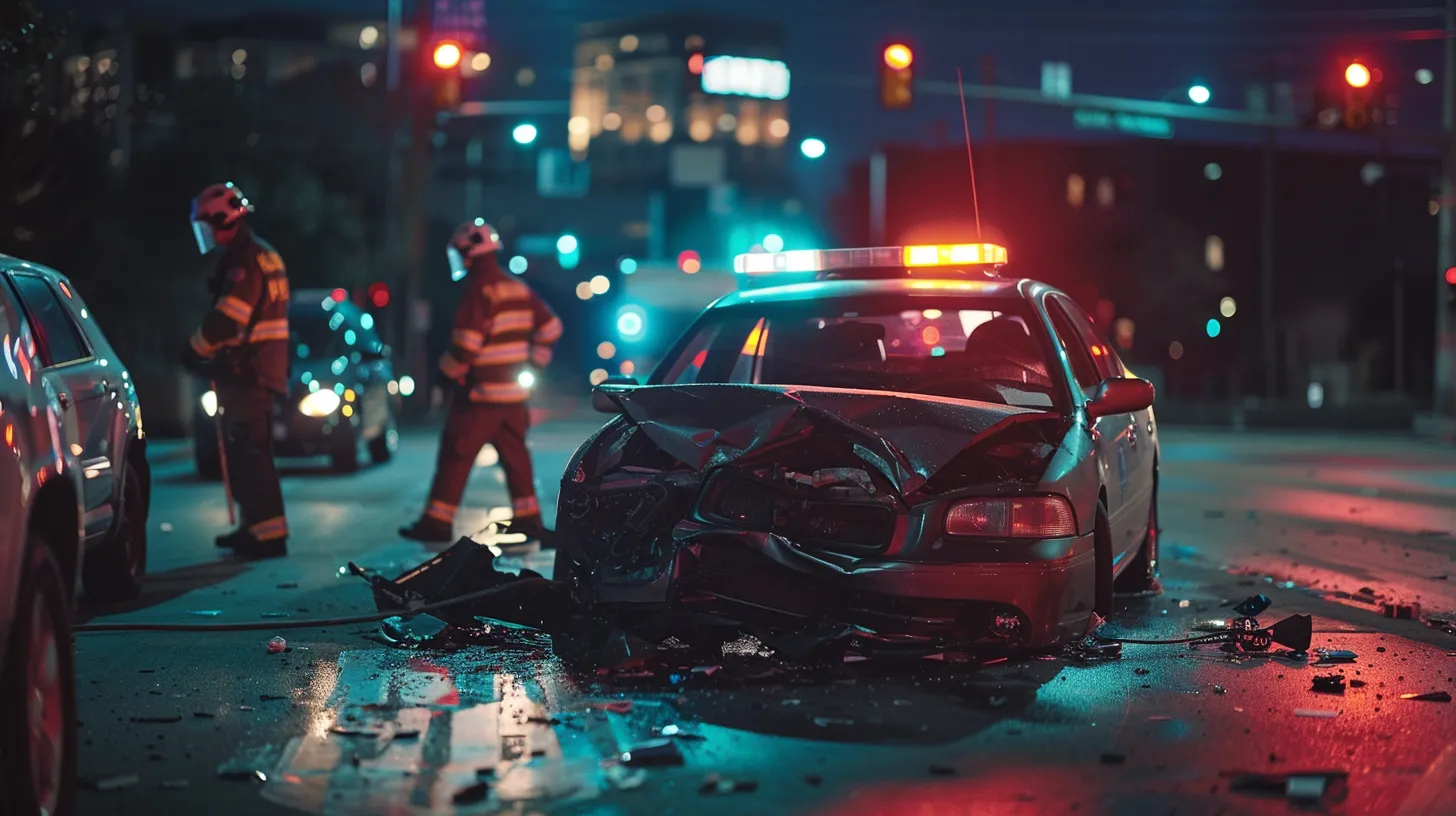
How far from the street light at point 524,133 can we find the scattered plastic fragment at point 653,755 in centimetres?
2590

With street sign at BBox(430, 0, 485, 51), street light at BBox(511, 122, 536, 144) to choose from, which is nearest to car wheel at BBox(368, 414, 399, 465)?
street sign at BBox(430, 0, 485, 51)

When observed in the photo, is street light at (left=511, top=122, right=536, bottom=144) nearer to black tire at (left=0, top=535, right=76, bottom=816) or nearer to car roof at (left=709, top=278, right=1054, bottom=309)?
car roof at (left=709, top=278, right=1054, bottom=309)

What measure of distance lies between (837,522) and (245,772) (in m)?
2.50

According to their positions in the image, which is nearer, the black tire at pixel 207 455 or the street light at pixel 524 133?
the black tire at pixel 207 455

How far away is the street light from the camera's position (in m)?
31.4

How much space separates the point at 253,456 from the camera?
11305mm

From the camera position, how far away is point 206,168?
3819cm

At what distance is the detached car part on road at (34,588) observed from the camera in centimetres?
442

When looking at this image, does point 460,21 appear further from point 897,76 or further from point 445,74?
point 897,76

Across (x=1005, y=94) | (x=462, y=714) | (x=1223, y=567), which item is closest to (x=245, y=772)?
(x=462, y=714)

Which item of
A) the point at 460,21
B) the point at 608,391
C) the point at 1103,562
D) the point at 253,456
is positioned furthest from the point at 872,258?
the point at 460,21

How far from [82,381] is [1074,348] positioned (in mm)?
4443

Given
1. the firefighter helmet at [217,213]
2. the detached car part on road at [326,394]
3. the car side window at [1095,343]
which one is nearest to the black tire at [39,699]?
the car side window at [1095,343]

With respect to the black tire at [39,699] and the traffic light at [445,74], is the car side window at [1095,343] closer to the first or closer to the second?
the black tire at [39,699]
